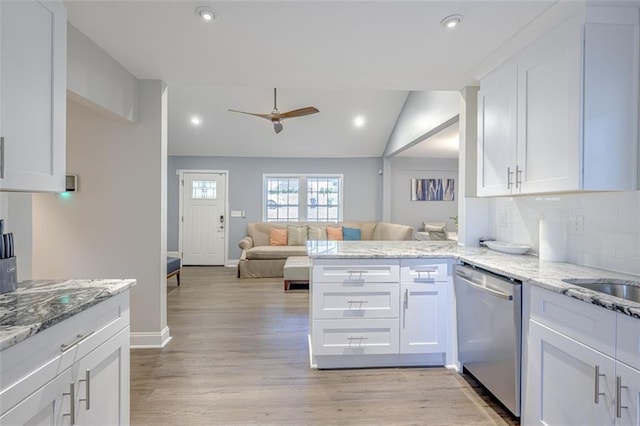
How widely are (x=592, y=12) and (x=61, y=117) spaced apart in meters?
2.56

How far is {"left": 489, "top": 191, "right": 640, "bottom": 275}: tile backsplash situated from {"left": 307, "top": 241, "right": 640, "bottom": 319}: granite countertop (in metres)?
0.09

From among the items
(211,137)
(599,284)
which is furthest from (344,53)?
(211,137)

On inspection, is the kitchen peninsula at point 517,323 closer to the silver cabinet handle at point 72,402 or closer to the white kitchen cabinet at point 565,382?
the white kitchen cabinet at point 565,382

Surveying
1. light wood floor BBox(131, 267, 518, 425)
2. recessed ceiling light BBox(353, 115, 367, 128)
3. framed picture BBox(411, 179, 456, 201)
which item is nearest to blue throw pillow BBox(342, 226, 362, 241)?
framed picture BBox(411, 179, 456, 201)

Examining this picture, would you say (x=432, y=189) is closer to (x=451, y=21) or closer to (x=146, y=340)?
(x=451, y=21)

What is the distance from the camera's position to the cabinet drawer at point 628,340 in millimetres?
1143

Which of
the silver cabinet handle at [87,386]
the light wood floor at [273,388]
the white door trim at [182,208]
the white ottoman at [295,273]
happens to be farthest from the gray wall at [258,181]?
the silver cabinet handle at [87,386]

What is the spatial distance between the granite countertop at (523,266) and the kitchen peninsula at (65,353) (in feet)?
4.40

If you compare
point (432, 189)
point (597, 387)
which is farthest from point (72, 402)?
point (432, 189)

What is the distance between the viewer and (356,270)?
2414 millimetres

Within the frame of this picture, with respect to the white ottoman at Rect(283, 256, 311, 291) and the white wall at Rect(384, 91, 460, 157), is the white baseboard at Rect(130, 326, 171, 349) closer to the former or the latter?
the white ottoman at Rect(283, 256, 311, 291)

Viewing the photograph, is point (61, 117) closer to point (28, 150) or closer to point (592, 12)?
point (28, 150)

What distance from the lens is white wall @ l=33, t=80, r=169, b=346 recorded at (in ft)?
9.04

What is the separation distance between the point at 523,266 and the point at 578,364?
2.17 feet
